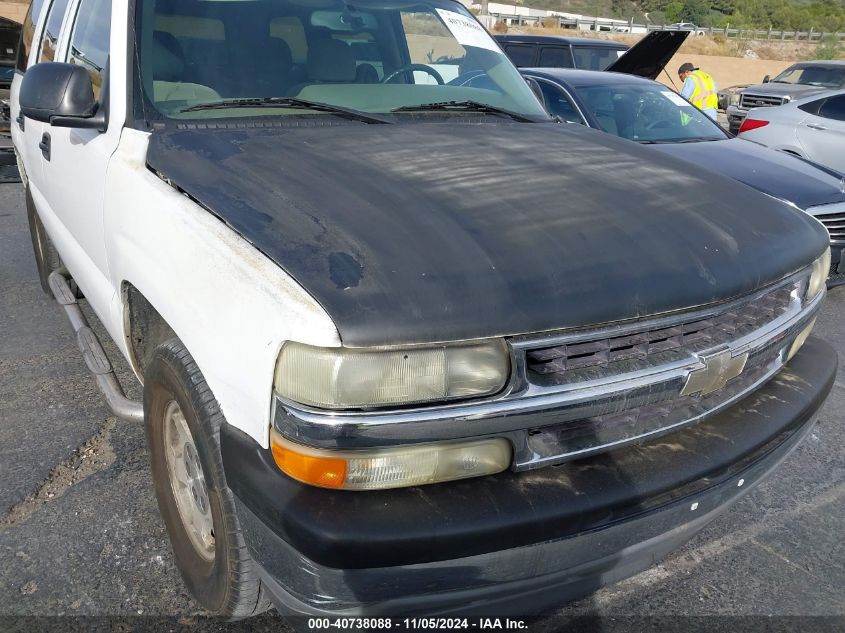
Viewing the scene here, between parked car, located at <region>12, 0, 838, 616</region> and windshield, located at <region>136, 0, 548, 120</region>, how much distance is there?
0.02 metres

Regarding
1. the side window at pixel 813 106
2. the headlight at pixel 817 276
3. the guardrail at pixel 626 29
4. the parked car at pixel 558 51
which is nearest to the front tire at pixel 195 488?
the headlight at pixel 817 276

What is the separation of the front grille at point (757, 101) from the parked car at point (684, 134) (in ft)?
25.5

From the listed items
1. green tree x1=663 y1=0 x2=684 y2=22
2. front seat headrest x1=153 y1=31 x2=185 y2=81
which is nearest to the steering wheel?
front seat headrest x1=153 y1=31 x2=185 y2=81

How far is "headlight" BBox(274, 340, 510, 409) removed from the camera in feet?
5.19

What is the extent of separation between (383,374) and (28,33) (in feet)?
13.9

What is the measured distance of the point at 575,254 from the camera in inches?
73.1

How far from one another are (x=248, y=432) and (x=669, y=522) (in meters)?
1.11

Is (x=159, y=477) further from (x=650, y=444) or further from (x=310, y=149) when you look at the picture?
(x=650, y=444)

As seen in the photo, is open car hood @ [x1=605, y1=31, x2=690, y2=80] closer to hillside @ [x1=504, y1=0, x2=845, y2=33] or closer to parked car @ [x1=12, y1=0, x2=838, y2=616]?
parked car @ [x1=12, y1=0, x2=838, y2=616]

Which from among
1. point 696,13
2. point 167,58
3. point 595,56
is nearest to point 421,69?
point 167,58

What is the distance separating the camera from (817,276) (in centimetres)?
256

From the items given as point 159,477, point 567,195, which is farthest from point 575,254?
point 159,477

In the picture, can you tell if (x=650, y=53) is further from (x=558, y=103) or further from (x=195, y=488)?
(x=195, y=488)

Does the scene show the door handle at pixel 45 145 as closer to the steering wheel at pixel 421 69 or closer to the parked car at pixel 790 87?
the steering wheel at pixel 421 69
